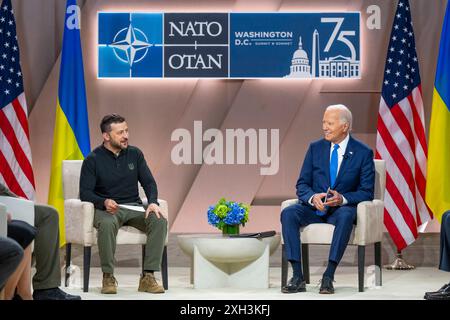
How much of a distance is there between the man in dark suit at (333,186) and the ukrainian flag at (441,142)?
1.24 m

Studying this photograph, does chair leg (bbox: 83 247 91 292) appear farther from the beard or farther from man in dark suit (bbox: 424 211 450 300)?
man in dark suit (bbox: 424 211 450 300)

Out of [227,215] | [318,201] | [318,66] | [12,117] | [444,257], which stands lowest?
[444,257]

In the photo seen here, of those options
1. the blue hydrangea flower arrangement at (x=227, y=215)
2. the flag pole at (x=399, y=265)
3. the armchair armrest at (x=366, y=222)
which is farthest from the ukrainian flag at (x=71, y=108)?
the flag pole at (x=399, y=265)

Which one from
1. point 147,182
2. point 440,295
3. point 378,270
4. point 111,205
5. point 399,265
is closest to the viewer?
point 440,295

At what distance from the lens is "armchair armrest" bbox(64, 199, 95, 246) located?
5.73 meters

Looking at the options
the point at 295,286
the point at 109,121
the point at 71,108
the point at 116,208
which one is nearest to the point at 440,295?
the point at 295,286

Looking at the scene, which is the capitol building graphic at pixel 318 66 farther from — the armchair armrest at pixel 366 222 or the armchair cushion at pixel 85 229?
the armchair cushion at pixel 85 229

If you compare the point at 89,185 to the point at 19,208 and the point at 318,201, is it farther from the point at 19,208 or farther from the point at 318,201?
the point at 318,201

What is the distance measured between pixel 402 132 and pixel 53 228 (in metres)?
3.18

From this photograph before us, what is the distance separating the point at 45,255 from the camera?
16.4 ft

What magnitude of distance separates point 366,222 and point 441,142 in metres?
1.54

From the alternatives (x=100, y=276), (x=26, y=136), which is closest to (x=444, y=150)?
(x=100, y=276)

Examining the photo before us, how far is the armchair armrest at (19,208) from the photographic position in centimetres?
488
